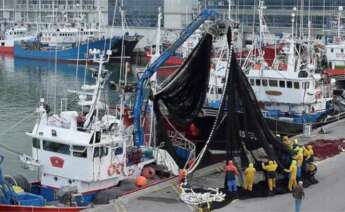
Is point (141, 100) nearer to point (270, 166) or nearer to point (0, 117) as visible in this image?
point (270, 166)

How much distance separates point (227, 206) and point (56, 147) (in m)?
5.28

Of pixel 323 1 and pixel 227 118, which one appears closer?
pixel 227 118

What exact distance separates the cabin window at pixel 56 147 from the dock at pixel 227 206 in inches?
95.9

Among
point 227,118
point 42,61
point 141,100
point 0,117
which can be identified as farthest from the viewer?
point 42,61

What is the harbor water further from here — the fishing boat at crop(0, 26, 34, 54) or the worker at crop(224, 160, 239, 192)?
the worker at crop(224, 160, 239, 192)

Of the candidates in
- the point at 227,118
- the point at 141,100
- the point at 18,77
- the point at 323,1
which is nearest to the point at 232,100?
the point at 227,118

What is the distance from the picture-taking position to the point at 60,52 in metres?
79.9

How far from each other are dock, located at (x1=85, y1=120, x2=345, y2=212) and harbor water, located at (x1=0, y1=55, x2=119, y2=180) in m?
6.69

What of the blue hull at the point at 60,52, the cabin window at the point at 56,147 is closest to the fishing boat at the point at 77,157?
the cabin window at the point at 56,147

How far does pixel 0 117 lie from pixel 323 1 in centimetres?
4549

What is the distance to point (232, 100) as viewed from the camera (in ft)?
59.0

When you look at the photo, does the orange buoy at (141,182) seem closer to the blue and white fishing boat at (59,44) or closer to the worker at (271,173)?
the worker at (271,173)

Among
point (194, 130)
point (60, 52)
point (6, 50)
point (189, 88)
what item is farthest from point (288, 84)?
point (6, 50)

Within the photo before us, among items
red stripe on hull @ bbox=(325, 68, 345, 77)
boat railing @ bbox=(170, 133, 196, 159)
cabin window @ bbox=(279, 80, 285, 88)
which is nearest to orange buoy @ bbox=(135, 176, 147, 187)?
boat railing @ bbox=(170, 133, 196, 159)
